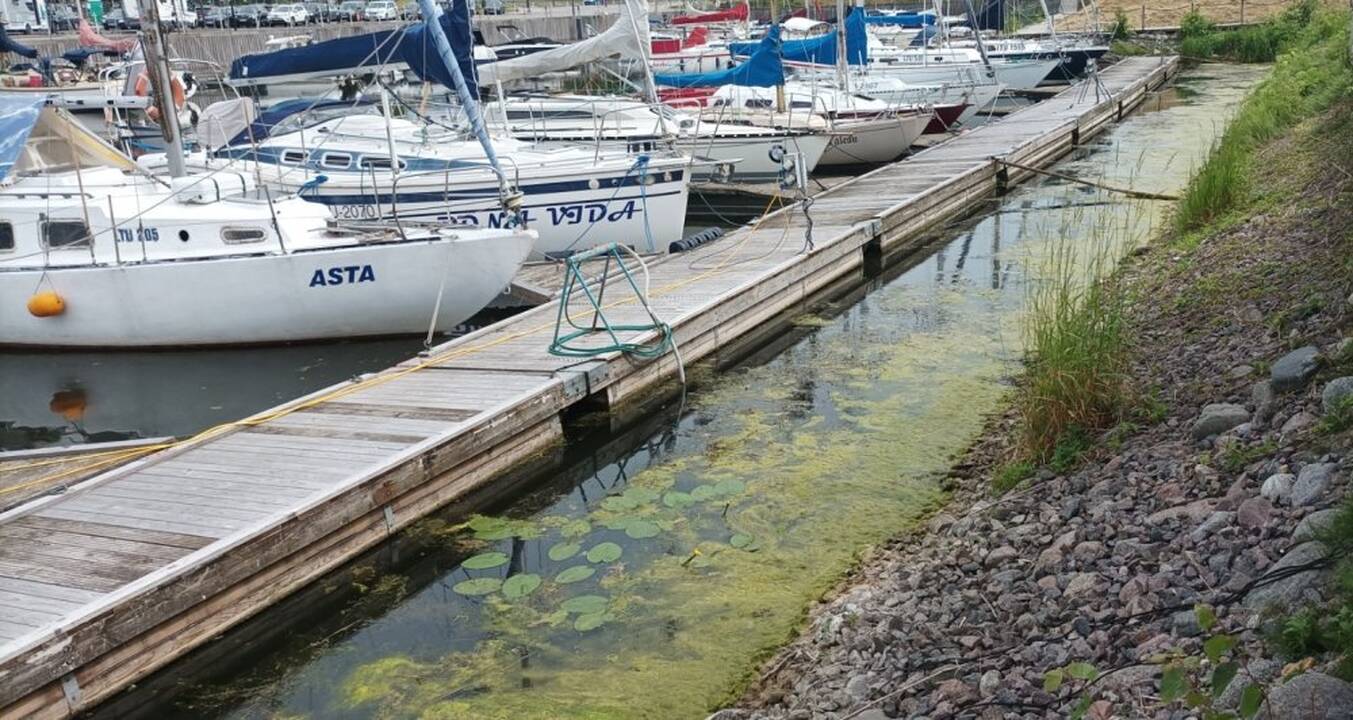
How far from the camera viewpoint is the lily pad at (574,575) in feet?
24.7

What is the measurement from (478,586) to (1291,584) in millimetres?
4845

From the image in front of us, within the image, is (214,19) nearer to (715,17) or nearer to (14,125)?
(715,17)

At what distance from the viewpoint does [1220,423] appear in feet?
21.9

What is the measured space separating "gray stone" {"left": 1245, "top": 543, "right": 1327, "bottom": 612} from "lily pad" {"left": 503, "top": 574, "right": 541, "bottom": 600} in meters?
4.27

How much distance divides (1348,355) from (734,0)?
2239 inches

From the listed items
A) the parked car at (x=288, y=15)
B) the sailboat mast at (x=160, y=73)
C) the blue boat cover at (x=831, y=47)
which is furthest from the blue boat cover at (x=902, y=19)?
the sailboat mast at (x=160, y=73)

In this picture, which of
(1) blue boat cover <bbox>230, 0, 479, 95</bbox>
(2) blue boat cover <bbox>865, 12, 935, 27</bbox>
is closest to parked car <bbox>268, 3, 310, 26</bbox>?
(2) blue boat cover <bbox>865, 12, 935, 27</bbox>

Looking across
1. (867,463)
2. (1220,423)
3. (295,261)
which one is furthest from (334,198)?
(1220,423)

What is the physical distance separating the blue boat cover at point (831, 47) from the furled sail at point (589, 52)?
9881 millimetres

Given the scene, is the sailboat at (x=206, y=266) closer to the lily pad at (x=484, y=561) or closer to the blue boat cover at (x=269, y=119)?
the blue boat cover at (x=269, y=119)

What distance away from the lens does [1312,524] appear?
4891 mm

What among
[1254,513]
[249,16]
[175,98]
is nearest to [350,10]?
[249,16]

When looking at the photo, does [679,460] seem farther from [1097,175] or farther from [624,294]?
[1097,175]

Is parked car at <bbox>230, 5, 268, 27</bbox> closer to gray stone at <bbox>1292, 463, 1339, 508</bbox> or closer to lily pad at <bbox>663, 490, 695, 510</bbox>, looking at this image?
lily pad at <bbox>663, 490, 695, 510</bbox>
